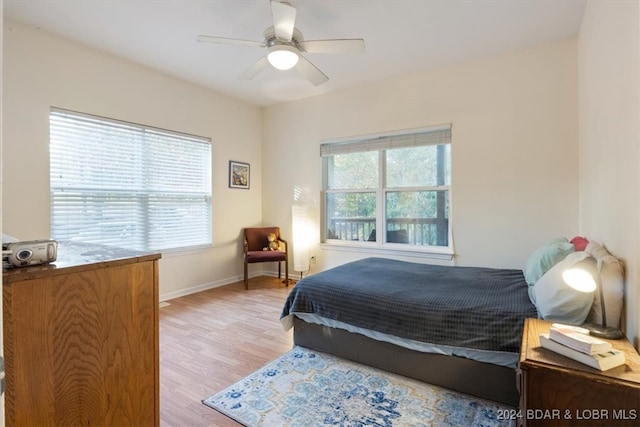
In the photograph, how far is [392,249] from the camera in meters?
4.21

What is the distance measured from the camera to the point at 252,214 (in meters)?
5.23

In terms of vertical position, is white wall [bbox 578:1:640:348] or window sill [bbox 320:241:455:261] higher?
white wall [bbox 578:1:640:348]

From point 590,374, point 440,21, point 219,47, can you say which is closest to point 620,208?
point 590,374

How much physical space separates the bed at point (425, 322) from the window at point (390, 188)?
1237 millimetres

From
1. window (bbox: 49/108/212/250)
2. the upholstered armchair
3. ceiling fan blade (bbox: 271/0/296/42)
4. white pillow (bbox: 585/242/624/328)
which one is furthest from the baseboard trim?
white pillow (bbox: 585/242/624/328)

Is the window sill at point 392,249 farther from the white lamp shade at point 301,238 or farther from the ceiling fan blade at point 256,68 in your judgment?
the ceiling fan blade at point 256,68

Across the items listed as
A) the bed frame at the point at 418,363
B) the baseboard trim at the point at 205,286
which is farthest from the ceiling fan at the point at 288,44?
the baseboard trim at the point at 205,286

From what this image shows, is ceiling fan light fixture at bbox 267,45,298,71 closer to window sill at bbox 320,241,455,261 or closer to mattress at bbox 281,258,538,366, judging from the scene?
mattress at bbox 281,258,538,366

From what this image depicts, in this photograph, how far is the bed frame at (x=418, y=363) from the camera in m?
1.90

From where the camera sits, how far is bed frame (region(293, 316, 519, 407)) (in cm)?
190

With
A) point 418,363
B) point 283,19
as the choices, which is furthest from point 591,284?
point 283,19

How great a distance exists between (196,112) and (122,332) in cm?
368

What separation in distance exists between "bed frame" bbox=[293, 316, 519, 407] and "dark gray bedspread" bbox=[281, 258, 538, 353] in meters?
0.14

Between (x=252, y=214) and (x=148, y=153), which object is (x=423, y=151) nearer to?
(x=252, y=214)
